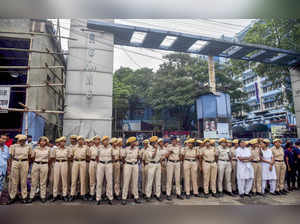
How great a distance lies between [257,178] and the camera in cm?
586

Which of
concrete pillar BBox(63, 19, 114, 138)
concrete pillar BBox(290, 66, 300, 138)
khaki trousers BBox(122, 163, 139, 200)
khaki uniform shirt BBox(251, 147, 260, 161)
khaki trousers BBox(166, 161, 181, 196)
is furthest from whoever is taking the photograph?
concrete pillar BBox(290, 66, 300, 138)

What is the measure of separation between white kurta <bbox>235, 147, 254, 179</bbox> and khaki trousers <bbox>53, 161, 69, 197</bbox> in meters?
4.66

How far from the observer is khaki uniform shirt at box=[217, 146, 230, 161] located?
5.93 meters

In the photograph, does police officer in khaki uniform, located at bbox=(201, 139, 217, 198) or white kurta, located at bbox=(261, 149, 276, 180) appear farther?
white kurta, located at bbox=(261, 149, 276, 180)

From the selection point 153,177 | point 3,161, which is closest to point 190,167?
point 153,177

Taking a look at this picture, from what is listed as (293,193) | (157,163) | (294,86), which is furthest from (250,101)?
(157,163)

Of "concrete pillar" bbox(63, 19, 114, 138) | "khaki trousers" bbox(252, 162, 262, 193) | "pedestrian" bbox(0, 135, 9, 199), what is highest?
"concrete pillar" bbox(63, 19, 114, 138)

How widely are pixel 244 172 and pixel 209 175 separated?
0.96 m

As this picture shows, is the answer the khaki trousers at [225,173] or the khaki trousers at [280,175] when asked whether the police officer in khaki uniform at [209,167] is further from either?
the khaki trousers at [280,175]

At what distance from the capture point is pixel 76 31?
10883 millimetres

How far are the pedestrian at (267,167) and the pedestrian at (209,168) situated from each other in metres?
1.40

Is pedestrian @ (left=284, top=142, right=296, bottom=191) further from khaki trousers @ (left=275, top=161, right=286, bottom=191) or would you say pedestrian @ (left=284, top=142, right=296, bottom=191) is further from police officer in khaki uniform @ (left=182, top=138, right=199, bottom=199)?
police officer in khaki uniform @ (left=182, top=138, right=199, bottom=199)

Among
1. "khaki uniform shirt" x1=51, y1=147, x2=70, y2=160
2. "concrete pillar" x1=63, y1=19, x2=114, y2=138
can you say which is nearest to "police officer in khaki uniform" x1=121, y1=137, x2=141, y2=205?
"khaki uniform shirt" x1=51, y1=147, x2=70, y2=160
